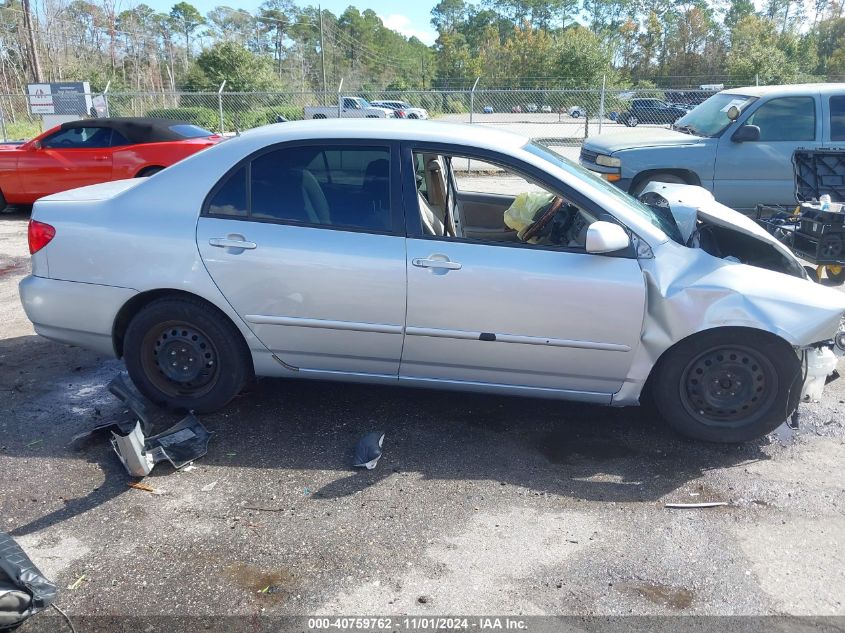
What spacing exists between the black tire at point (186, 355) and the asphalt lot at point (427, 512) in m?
0.21

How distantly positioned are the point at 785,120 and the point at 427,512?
26.4 ft

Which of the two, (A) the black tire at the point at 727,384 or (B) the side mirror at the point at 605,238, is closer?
(B) the side mirror at the point at 605,238

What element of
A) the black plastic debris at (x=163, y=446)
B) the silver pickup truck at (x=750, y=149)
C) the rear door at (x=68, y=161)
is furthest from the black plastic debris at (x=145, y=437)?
the rear door at (x=68, y=161)

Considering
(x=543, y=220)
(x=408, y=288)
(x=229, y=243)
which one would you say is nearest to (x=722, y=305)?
(x=543, y=220)

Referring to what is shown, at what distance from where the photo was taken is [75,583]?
9.18 feet

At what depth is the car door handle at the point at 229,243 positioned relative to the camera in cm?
386

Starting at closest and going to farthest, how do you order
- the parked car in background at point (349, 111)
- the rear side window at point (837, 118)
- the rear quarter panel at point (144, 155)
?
the rear side window at point (837, 118) < the rear quarter panel at point (144, 155) < the parked car in background at point (349, 111)

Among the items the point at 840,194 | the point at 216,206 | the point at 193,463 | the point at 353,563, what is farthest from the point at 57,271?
the point at 840,194

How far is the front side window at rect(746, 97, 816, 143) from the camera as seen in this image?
29.2ft

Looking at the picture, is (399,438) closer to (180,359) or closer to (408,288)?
(408,288)

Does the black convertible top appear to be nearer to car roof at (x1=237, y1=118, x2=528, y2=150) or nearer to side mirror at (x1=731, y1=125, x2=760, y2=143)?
car roof at (x1=237, y1=118, x2=528, y2=150)

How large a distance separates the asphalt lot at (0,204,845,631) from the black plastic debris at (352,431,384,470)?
5 cm

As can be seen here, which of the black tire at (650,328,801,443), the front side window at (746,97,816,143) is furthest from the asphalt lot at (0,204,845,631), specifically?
the front side window at (746,97,816,143)

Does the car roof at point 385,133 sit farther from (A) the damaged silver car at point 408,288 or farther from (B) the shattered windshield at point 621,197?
(B) the shattered windshield at point 621,197
